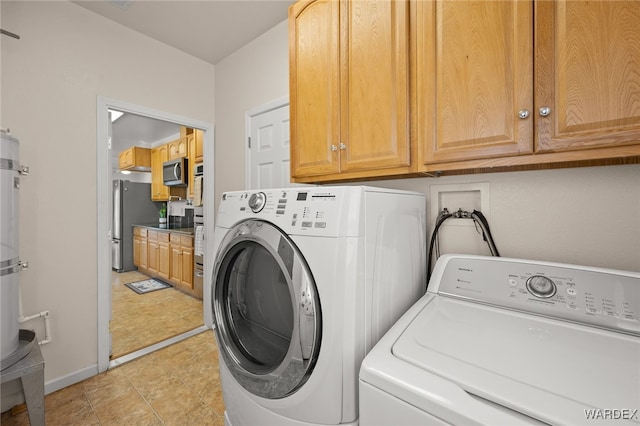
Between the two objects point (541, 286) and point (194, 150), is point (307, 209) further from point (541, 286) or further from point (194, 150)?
point (194, 150)

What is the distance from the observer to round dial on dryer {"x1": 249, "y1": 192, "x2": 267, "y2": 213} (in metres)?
1.11

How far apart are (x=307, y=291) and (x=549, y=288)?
0.81m

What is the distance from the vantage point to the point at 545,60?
0.89 meters

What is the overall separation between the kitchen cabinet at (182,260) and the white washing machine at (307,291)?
8.77ft

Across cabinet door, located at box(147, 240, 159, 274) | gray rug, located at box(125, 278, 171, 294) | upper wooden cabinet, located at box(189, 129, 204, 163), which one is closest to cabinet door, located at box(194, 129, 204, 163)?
upper wooden cabinet, located at box(189, 129, 204, 163)

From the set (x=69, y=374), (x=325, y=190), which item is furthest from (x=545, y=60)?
(x=69, y=374)

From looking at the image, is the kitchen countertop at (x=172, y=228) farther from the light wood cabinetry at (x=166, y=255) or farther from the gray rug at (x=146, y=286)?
the gray rug at (x=146, y=286)

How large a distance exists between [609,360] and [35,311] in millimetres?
2798

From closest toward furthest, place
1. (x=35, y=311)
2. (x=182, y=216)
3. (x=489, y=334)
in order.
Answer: (x=489, y=334)
(x=35, y=311)
(x=182, y=216)

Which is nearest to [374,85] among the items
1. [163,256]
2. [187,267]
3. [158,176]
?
[187,267]

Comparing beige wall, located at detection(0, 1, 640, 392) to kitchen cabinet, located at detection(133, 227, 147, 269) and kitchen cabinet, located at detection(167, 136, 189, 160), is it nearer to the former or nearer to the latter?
kitchen cabinet, located at detection(167, 136, 189, 160)

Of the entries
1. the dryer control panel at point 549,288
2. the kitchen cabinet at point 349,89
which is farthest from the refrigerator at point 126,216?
the dryer control panel at point 549,288

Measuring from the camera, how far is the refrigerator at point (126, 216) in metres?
5.02

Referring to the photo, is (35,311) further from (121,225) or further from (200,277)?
(121,225)
